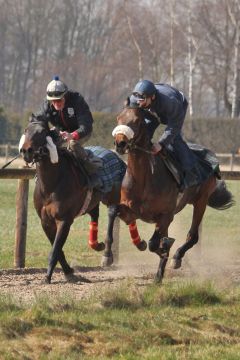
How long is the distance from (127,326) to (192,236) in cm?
425

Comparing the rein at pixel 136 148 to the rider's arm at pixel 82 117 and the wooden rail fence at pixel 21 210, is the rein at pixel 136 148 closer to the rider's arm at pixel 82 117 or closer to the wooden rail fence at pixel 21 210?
the rider's arm at pixel 82 117

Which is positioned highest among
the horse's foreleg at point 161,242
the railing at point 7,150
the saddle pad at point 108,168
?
the saddle pad at point 108,168

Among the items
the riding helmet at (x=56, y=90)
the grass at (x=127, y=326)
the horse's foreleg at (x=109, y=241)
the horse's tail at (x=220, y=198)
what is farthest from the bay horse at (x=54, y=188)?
the horse's tail at (x=220, y=198)

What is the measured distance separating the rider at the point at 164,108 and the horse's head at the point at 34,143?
0.99 meters

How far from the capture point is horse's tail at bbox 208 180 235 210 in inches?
505

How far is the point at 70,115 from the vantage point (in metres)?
10.5

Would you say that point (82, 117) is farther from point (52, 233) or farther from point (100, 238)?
point (100, 238)

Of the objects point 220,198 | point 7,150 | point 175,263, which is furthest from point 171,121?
point 7,150

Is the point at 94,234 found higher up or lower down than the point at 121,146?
lower down

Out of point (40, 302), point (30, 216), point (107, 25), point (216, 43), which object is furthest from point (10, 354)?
point (107, 25)

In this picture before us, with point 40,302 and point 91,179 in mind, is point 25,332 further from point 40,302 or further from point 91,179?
point 91,179

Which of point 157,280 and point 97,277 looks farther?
point 97,277

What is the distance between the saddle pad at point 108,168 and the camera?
11.2 m

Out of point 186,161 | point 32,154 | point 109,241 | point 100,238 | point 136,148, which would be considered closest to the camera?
point 32,154
